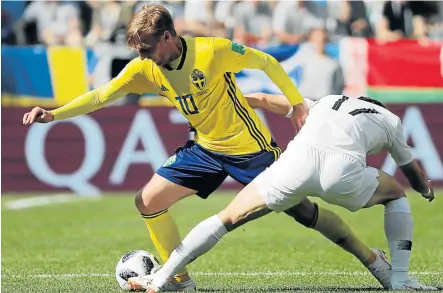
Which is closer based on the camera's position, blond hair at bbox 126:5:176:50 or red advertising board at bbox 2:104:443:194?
blond hair at bbox 126:5:176:50

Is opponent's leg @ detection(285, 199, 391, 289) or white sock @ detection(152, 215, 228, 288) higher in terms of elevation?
white sock @ detection(152, 215, 228, 288)

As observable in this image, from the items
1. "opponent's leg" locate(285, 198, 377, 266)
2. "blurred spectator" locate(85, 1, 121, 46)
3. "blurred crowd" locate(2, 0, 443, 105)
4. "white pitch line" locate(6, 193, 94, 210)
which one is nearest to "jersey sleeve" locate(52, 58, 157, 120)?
"opponent's leg" locate(285, 198, 377, 266)

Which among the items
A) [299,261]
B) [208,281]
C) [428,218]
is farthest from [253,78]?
[208,281]

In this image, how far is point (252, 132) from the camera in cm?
803

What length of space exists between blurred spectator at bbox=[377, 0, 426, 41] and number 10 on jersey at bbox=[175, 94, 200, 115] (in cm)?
1067

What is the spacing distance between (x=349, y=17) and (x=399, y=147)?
10.8 metres

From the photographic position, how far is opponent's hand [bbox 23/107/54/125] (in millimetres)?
7414

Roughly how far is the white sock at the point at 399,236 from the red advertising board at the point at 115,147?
28.7ft

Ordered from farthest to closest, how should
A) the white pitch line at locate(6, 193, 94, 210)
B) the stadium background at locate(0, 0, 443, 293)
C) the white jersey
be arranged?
the white pitch line at locate(6, 193, 94, 210), the stadium background at locate(0, 0, 443, 293), the white jersey

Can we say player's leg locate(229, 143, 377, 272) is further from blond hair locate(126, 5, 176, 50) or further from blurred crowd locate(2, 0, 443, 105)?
blurred crowd locate(2, 0, 443, 105)

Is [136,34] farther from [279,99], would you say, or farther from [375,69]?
[375,69]

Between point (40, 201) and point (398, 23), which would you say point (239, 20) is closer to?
point (398, 23)

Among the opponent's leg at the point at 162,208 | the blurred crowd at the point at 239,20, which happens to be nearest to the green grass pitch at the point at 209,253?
the opponent's leg at the point at 162,208

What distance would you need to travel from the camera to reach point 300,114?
7613mm
